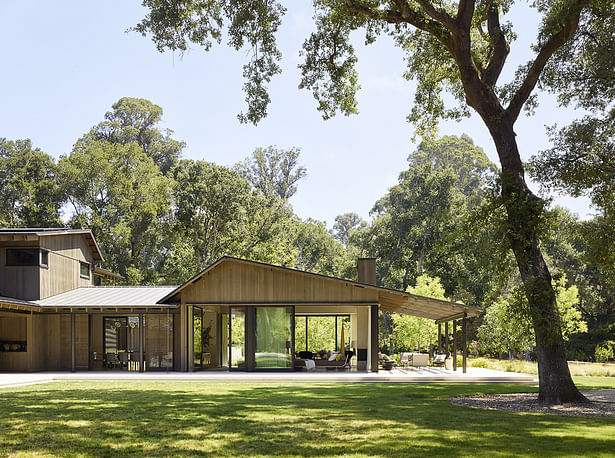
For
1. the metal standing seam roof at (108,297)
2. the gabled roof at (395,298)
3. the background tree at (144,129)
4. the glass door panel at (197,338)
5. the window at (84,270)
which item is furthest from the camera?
the background tree at (144,129)

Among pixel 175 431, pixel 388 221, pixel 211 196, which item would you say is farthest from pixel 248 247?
pixel 175 431

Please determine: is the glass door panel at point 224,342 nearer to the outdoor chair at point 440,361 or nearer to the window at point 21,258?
the window at point 21,258

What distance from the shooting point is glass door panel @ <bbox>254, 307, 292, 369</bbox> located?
20.2 meters

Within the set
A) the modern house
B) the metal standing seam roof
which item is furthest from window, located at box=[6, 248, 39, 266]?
the metal standing seam roof

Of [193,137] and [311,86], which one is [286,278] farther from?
[193,137]

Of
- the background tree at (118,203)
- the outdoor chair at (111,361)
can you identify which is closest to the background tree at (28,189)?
the background tree at (118,203)

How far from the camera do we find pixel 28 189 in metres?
34.4

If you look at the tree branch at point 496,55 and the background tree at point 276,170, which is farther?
the background tree at point 276,170

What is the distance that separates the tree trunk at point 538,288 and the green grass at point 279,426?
1.79 meters

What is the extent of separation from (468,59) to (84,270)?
18.8m

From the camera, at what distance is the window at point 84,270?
25.5m

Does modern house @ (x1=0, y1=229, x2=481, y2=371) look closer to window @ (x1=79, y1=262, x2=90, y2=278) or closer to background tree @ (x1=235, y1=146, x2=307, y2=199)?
window @ (x1=79, y1=262, x2=90, y2=278)

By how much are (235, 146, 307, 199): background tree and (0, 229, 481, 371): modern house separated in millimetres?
29224

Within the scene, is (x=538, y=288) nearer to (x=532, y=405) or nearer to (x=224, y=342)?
(x=532, y=405)
